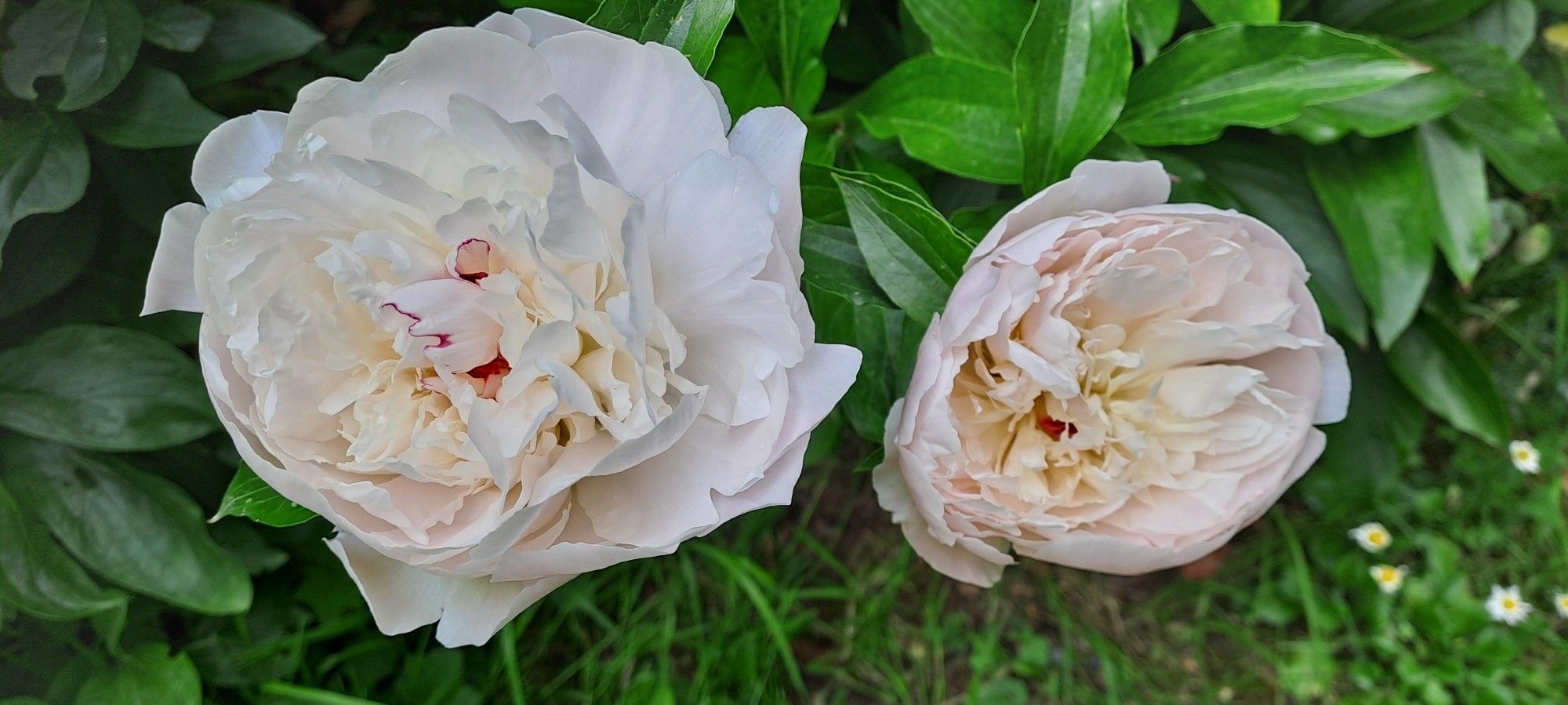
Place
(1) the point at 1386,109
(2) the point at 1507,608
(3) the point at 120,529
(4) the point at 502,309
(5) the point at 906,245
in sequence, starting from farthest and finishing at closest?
1. (2) the point at 1507,608
2. (1) the point at 1386,109
3. (3) the point at 120,529
4. (5) the point at 906,245
5. (4) the point at 502,309

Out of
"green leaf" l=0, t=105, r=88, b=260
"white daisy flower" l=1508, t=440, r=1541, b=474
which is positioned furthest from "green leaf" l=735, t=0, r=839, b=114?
"white daisy flower" l=1508, t=440, r=1541, b=474

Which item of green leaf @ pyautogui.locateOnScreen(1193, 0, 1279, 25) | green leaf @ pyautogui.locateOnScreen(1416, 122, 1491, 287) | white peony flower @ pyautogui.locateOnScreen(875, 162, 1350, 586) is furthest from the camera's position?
green leaf @ pyautogui.locateOnScreen(1416, 122, 1491, 287)

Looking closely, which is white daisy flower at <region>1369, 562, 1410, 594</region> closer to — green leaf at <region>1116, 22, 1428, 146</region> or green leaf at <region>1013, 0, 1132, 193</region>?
green leaf at <region>1116, 22, 1428, 146</region>

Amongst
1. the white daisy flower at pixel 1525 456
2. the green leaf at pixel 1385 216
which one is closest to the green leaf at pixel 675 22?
the green leaf at pixel 1385 216

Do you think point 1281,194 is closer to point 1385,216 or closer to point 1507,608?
point 1385,216

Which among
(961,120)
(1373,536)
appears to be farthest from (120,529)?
(1373,536)

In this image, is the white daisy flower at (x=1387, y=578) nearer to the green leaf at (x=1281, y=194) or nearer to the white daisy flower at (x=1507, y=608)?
the white daisy flower at (x=1507, y=608)
